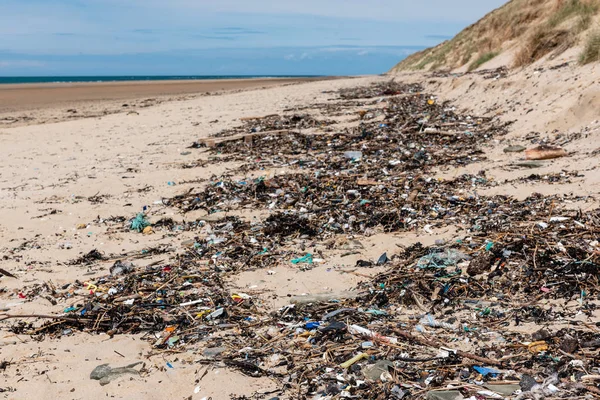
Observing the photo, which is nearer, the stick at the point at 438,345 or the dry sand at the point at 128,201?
the stick at the point at 438,345

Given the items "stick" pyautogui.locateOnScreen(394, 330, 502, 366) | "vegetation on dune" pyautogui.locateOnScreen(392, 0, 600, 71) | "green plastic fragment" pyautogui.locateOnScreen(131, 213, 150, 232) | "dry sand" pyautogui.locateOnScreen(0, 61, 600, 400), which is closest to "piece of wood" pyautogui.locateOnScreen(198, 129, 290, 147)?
"dry sand" pyautogui.locateOnScreen(0, 61, 600, 400)

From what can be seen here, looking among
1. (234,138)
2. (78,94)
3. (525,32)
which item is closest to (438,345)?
(234,138)

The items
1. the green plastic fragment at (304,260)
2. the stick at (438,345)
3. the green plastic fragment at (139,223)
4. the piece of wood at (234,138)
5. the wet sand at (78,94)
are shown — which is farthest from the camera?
the wet sand at (78,94)

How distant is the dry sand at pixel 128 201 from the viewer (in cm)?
301

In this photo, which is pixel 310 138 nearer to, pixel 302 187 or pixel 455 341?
pixel 302 187

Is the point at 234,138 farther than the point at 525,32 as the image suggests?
No

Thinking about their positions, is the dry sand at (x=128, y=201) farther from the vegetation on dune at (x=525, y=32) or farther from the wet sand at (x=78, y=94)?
the wet sand at (x=78, y=94)

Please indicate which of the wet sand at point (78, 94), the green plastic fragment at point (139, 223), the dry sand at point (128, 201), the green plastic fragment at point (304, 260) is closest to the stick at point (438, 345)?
the dry sand at point (128, 201)

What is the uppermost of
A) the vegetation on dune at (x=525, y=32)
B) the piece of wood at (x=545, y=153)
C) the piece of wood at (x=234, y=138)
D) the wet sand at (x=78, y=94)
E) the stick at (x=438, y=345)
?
the vegetation on dune at (x=525, y=32)

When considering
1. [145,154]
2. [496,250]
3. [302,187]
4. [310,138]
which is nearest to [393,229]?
[496,250]

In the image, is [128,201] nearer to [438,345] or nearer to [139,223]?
[139,223]

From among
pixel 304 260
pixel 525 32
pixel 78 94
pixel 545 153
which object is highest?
pixel 525 32

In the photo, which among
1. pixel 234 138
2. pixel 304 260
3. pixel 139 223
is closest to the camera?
pixel 304 260

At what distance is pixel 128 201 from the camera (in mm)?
6961
